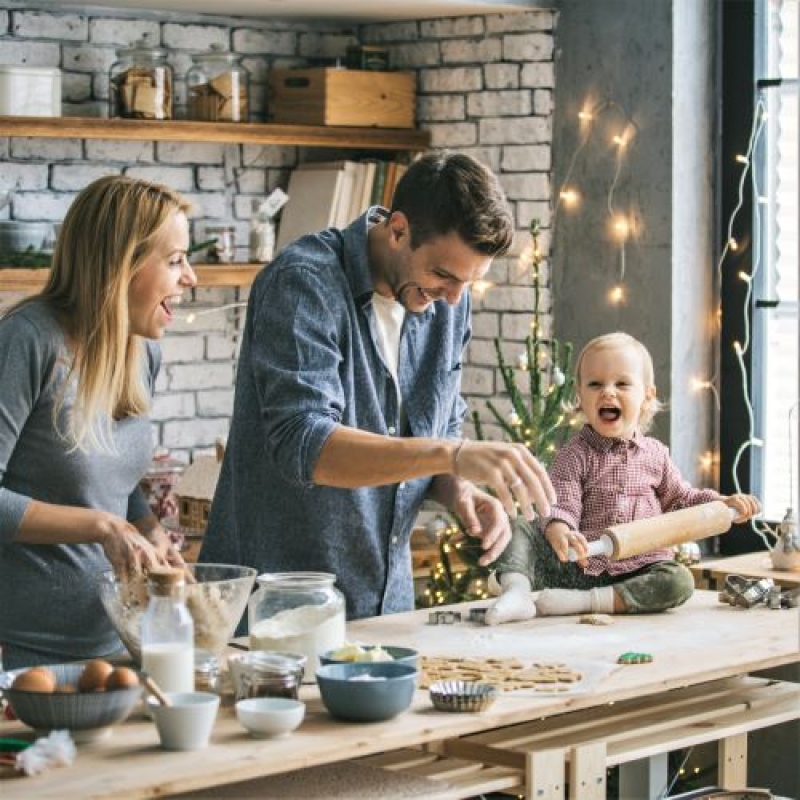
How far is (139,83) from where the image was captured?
514cm

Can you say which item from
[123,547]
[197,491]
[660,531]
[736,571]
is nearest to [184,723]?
[123,547]

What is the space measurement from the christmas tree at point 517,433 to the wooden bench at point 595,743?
1.54 m

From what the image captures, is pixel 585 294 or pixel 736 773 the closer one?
pixel 736 773

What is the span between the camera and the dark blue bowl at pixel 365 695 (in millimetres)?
2658

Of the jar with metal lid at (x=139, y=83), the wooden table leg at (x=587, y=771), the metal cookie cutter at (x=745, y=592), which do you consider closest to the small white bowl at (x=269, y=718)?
the wooden table leg at (x=587, y=771)

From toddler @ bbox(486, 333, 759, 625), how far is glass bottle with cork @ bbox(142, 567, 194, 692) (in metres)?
0.95

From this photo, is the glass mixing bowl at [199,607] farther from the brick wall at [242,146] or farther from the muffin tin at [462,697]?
the brick wall at [242,146]

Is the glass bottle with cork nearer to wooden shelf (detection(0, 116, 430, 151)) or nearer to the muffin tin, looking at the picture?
the muffin tin

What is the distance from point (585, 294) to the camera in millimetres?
5355

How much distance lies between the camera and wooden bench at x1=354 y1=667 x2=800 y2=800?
2883 mm

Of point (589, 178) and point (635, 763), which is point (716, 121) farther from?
point (635, 763)

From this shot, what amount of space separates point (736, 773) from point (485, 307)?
2272mm

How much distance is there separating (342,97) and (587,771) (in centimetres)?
299

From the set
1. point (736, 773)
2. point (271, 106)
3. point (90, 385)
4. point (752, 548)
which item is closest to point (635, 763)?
point (736, 773)
